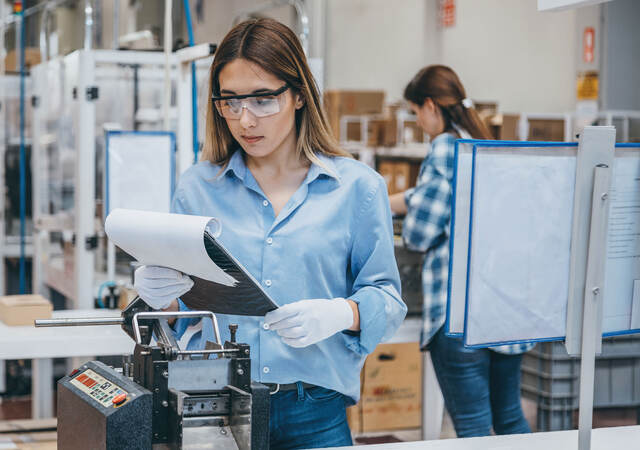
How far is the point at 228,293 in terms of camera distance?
5.20ft

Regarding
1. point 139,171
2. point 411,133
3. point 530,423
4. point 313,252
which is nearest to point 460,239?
point 313,252

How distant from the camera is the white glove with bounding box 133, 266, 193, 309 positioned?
1.64 metres

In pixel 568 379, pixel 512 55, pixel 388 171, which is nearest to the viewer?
pixel 568 379

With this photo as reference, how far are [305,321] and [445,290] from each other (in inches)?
59.9

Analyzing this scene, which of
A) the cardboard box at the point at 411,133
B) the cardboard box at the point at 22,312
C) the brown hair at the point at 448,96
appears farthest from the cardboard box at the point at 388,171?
the cardboard box at the point at 22,312

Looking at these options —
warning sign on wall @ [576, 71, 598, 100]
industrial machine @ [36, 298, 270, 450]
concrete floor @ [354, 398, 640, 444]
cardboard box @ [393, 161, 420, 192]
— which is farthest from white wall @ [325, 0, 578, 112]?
industrial machine @ [36, 298, 270, 450]

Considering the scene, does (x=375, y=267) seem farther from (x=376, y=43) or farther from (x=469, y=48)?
(x=376, y=43)

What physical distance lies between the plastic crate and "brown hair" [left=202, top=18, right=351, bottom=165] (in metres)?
2.37

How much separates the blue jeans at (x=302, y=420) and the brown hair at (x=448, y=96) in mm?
1653

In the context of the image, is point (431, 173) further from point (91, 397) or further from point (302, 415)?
point (91, 397)

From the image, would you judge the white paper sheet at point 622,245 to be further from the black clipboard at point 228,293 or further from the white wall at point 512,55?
the white wall at point 512,55

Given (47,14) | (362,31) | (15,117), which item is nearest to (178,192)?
(47,14)

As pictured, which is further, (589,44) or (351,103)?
(589,44)

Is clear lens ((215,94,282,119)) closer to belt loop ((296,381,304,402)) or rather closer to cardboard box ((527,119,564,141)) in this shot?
belt loop ((296,381,304,402))
